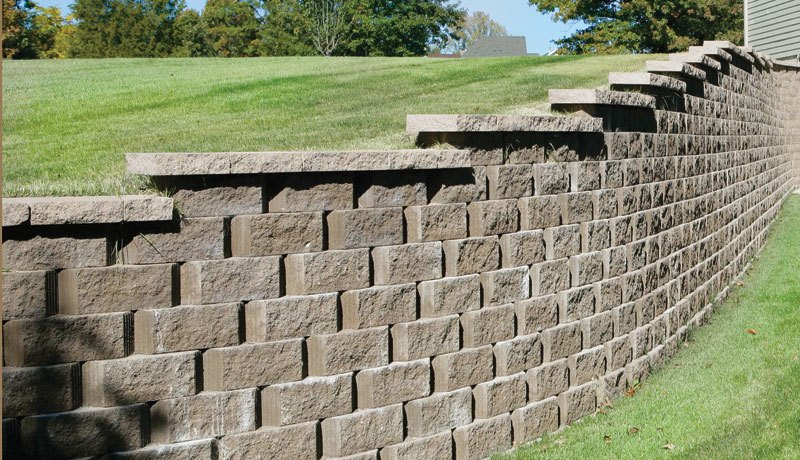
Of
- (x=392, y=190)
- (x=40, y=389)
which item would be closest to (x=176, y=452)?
(x=40, y=389)

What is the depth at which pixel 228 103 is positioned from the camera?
9.63 meters

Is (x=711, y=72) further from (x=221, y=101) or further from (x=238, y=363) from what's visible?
(x=238, y=363)

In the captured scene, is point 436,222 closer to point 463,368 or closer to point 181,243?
point 463,368

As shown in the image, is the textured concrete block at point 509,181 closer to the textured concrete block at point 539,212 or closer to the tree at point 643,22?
the textured concrete block at point 539,212

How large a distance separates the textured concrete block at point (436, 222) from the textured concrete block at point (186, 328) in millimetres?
1079

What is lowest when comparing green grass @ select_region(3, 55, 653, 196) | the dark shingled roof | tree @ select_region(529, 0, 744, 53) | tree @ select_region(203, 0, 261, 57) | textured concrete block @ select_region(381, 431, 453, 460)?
textured concrete block @ select_region(381, 431, 453, 460)

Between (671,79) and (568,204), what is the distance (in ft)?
8.22

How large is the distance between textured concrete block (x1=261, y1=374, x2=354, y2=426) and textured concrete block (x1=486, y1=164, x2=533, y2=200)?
145 cm

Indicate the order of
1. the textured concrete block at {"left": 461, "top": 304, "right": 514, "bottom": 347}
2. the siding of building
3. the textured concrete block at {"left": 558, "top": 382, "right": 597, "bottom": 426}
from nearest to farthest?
the textured concrete block at {"left": 461, "top": 304, "right": 514, "bottom": 347}, the textured concrete block at {"left": 558, "top": 382, "right": 597, "bottom": 426}, the siding of building

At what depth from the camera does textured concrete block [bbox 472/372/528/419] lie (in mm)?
4652

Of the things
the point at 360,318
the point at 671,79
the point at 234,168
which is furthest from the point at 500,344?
the point at 671,79

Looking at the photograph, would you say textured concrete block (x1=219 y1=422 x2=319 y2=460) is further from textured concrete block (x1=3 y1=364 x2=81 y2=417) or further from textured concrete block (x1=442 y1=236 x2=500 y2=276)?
textured concrete block (x1=442 y1=236 x2=500 y2=276)

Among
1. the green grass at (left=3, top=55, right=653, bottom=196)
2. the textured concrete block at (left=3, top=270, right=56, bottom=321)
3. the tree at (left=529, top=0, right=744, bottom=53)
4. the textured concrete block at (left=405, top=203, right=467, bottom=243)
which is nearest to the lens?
the textured concrete block at (left=3, top=270, right=56, bottom=321)

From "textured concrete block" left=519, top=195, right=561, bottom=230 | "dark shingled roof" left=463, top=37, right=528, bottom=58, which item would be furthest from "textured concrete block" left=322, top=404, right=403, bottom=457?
"dark shingled roof" left=463, top=37, right=528, bottom=58
